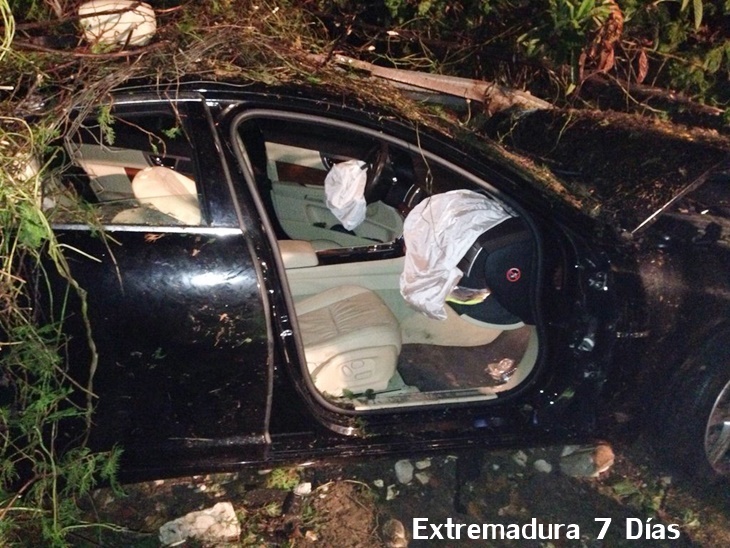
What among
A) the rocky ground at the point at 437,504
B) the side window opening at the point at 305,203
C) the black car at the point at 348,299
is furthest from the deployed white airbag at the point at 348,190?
the rocky ground at the point at 437,504

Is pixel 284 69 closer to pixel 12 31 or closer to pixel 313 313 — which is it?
pixel 12 31

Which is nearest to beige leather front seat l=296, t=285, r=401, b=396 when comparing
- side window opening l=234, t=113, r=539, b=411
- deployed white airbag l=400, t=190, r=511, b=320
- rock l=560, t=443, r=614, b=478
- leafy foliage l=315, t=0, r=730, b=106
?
side window opening l=234, t=113, r=539, b=411

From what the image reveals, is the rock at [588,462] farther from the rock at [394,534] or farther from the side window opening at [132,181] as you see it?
the side window opening at [132,181]

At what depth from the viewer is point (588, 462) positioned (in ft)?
9.34

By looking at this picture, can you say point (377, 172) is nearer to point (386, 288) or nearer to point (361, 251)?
point (361, 251)

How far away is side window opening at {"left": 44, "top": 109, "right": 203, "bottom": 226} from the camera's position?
191 cm

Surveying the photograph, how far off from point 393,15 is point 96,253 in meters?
2.58

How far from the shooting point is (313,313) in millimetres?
2777

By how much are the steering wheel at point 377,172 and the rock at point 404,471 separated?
1227 mm

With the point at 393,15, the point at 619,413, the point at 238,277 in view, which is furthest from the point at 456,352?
the point at 393,15

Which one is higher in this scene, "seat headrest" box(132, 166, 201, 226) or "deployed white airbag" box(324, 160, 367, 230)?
"seat headrest" box(132, 166, 201, 226)

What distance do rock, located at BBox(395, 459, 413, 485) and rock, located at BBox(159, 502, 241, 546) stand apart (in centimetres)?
74

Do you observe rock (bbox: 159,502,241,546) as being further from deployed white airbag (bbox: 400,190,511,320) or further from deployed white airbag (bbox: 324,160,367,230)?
deployed white airbag (bbox: 324,160,367,230)

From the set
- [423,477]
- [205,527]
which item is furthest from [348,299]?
[205,527]
